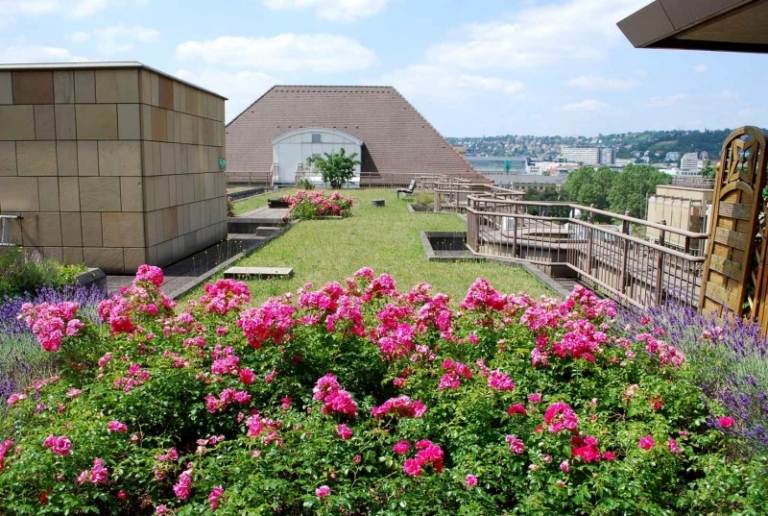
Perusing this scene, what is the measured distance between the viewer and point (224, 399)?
404 cm

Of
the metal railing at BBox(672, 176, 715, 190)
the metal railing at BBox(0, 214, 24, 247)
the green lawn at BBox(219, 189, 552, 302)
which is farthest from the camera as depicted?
the metal railing at BBox(672, 176, 715, 190)

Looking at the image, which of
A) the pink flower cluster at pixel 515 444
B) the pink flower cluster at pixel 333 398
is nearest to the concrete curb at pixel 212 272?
the pink flower cluster at pixel 333 398

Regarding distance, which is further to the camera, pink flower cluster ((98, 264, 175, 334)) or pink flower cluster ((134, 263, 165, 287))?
pink flower cluster ((134, 263, 165, 287))

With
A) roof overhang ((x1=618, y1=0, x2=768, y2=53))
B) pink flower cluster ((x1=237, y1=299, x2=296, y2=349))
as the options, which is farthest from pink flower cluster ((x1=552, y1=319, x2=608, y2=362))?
roof overhang ((x1=618, y1=0, x2=768, y2=53))

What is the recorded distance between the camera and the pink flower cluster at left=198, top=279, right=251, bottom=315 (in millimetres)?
5148

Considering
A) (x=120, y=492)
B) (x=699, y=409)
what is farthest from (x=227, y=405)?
(x=699, y=409)

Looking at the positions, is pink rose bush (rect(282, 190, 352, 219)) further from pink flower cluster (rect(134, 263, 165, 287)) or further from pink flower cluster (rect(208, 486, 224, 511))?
pink flower cluster (rect(208, 486, 224, 511))

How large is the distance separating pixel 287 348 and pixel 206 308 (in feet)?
3.42

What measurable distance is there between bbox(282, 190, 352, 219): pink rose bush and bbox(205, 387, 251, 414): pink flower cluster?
17.8 metres

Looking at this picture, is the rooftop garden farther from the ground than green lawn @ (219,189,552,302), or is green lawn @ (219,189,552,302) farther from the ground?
the rooftop garden

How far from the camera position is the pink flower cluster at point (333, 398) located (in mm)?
3770

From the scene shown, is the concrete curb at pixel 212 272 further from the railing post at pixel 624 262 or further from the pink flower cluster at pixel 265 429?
the railing post at pixel 624 262

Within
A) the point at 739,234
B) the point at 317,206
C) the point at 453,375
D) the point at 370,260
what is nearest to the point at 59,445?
the point at 453,375

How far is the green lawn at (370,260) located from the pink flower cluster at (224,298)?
341 centimetres
